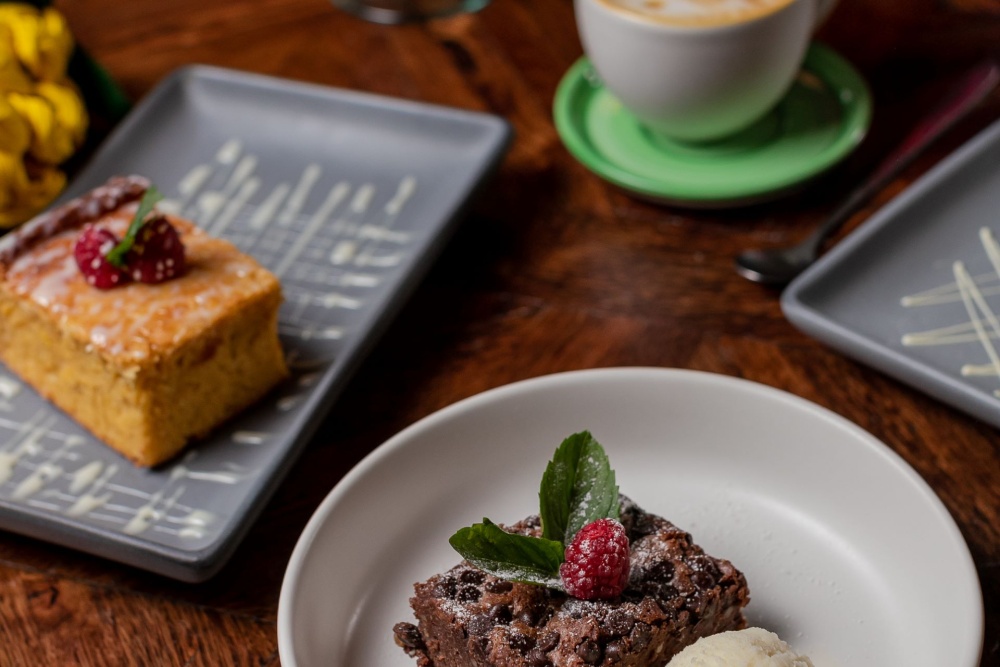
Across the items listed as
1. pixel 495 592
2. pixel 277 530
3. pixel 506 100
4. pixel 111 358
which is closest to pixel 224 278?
pixel 111 358

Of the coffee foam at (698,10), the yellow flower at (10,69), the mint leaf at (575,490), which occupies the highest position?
the coffee foam at (698,10)

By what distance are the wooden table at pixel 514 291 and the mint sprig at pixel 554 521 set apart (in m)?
0.31

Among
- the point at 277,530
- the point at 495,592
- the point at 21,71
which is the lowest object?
the point at 277,530

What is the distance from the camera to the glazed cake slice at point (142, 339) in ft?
4.68

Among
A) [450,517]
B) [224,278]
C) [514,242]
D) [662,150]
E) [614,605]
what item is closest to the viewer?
[614,605]

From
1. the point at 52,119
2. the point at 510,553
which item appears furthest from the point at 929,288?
the point at 52,119

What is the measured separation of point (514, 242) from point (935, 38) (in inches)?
38.5

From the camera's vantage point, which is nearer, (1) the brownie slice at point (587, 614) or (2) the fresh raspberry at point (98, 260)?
(1) the brownie slice at point (587, 614)

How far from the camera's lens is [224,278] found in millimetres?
1524

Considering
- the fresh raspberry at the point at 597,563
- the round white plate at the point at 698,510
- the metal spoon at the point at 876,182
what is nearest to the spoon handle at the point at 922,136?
the metal spoon at the point at 876,182

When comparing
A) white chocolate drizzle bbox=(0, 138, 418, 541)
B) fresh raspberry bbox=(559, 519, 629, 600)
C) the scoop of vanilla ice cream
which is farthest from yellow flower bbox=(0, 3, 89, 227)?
the scoop of vanilla ice cream

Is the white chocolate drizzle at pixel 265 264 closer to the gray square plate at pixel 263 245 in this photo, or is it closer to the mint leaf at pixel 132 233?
the gray square plate at pixel 263 245

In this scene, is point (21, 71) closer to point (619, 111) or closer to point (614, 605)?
point (619, 111)

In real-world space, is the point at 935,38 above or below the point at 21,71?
below
